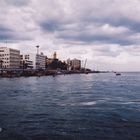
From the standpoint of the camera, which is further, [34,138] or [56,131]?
[56,131]

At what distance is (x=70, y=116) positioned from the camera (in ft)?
120

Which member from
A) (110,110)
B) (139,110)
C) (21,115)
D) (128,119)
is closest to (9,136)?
(21,115)

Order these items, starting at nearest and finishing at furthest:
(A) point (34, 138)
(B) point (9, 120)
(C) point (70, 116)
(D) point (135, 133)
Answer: (A) point (34, 138) → (D) point (135, 133) → (B) point (9, 120) → (C) point (70, 116)

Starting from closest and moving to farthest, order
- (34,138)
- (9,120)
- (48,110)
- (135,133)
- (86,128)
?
(34,138) → (135,133) → (86,128) → (9,120) → (48,110)

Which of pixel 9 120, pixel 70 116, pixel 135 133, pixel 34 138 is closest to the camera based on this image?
pixel 34 138

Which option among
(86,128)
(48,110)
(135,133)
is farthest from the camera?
(48,110)

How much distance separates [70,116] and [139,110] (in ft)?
35.8

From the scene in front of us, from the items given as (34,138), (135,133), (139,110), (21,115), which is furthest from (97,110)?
(34,138)

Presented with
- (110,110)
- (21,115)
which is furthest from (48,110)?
(110,110)

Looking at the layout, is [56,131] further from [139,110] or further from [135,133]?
[139,110]

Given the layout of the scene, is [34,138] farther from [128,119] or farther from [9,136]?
[128,119]

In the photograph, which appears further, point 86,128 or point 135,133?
point 86,128

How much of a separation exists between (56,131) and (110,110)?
14792mm

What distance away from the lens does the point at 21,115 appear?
36.8 m
